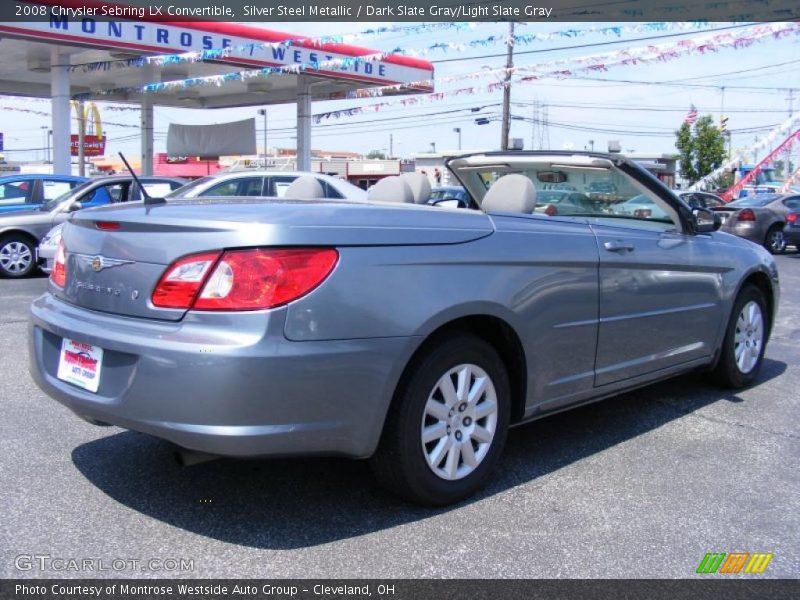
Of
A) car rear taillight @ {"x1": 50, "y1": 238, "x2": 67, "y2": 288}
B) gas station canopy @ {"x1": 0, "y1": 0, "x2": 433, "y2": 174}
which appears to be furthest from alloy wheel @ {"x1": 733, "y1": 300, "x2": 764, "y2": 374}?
gas station canopy @ {"x1": 0, "y1": 0, "x2": 433, "y2": 174}

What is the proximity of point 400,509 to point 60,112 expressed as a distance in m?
19.6

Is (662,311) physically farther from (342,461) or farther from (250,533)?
(250,533)

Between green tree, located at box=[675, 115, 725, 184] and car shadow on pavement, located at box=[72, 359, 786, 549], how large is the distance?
50.9 m

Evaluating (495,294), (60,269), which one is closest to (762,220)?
(495,294)

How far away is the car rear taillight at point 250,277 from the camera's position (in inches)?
115

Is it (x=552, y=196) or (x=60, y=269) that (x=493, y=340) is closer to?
(x=552, y=196)

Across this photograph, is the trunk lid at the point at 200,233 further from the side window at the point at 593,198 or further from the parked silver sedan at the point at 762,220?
the parked silver sedan at the point at 762,220

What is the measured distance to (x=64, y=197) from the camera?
39.9 feet

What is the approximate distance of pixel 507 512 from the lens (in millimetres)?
3475

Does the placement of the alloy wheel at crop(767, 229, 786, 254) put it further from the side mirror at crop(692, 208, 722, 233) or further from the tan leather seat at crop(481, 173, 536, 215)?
the tan leather seat at crop(481, 173, 536, 215)

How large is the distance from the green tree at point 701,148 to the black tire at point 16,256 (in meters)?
47.4

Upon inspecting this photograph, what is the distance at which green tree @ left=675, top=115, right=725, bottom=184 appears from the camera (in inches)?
2014

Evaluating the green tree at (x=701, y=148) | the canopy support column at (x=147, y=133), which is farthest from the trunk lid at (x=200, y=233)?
the green tree at (x=701, y=148)

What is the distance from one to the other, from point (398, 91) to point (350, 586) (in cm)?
2049
